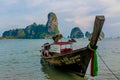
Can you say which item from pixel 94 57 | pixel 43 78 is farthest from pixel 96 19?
pixel 43 78

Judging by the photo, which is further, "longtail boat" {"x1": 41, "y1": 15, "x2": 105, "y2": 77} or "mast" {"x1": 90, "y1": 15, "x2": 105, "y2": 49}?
"longtail boat" {"x1": 41, "y1": 15, "x2": 105, "y2": 77}

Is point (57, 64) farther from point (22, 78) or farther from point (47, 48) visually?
point (47, 48)

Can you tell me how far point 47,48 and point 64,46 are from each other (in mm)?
4860

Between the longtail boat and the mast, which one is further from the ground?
the mast

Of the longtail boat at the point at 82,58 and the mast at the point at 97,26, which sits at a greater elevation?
the mast at the point at 97,26

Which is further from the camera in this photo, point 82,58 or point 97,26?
point 82,58

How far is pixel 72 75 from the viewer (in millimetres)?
19516

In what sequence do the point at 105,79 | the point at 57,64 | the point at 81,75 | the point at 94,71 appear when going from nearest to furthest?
the point at 94,71 → the point at 81,75 → the point at 105,79 → the point at 57,64

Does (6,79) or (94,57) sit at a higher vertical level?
(94,57)

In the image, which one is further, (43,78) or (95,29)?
(43,78)

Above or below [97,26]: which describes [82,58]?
below

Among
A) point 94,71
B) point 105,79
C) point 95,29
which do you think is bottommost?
point 105,79

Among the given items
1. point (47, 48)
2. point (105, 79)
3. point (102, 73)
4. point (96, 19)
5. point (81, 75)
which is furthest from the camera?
point (47, 48)

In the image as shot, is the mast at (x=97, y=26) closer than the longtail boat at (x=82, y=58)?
Yes
